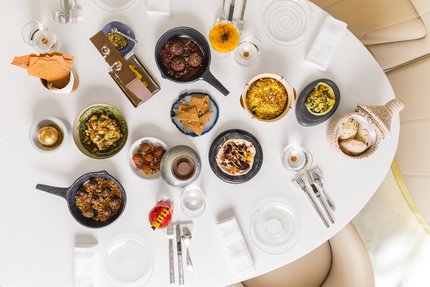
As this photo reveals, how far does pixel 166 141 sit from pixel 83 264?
2.09 feet

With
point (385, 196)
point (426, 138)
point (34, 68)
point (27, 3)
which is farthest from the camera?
point (385, 196)

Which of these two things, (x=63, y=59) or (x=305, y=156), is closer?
(x=63, y=59)

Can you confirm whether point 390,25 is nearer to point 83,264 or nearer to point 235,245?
point 235,245

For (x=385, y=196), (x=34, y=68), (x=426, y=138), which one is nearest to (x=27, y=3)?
(x=34, y=68)

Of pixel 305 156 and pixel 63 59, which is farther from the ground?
pixel 63 59

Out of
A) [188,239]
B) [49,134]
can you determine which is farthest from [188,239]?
[49,134]

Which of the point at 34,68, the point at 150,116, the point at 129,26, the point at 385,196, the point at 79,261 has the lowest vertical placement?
the point at 79,261

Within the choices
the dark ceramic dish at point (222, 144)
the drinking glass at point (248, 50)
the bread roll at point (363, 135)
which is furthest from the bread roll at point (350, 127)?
the drinking glass at point (248, 50)

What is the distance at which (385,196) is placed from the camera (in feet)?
8.66

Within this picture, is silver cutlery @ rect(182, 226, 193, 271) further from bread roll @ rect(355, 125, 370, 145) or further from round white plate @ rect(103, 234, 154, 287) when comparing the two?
bread roll @ rect(355, 125, 370, 145)

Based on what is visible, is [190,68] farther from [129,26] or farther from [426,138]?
[426,138]

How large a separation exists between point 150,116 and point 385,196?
1840mm

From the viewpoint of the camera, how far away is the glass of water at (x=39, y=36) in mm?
1594

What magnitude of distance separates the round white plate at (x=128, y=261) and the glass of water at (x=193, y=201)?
23 cm
